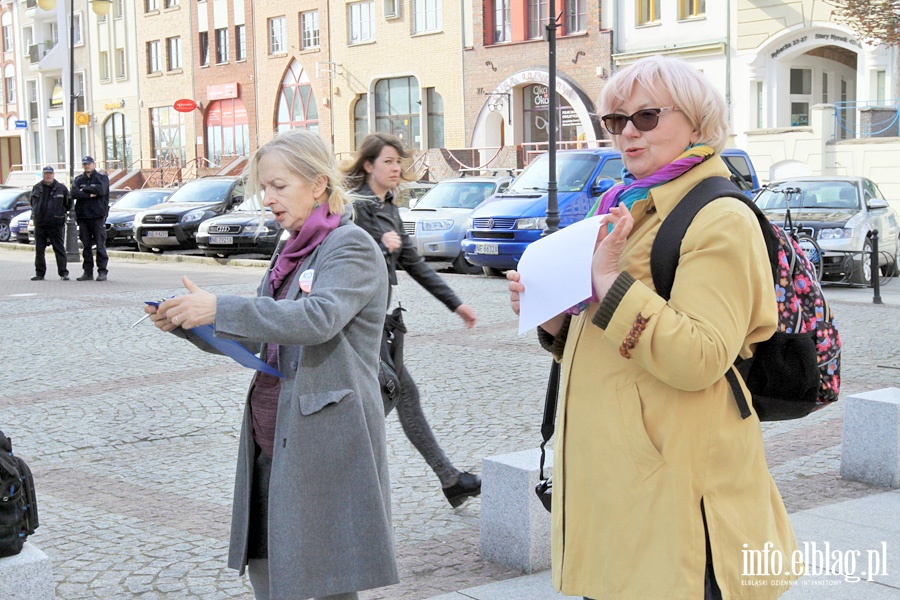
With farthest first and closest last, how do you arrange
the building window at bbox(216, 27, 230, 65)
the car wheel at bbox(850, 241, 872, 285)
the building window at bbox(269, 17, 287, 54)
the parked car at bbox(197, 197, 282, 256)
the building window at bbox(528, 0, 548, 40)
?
the building window at bbox(216, 27, 230, 65), the building window at bbox(269, 17, 287, 54), the building window at bbox(528, 0, 548, 40), the parked car at bbox(197, 197, 282, 256), the car wheel at bbox(850, 241, 872, 285)

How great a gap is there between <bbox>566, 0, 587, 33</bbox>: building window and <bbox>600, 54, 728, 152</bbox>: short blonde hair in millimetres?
32051

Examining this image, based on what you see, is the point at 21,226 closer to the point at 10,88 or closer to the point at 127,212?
the point at 127,212

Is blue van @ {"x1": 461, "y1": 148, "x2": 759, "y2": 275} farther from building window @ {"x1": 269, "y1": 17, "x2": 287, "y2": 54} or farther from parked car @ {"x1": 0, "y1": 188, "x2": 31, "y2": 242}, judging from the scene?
building window @ {"x1": 269, "y1": 17, "x2": 287, "y2": 54}

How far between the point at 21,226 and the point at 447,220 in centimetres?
1495

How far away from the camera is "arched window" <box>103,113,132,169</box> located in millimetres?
55031

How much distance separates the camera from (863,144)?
2598cm

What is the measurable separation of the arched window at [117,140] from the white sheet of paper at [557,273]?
54522 mm

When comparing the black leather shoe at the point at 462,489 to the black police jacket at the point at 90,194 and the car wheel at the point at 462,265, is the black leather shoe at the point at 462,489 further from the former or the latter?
the black police jacket at the point at 90,194

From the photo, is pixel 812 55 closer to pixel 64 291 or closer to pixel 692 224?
pixel 64 291

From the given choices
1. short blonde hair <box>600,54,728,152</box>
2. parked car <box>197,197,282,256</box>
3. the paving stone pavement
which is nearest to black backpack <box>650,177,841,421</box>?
short blonde hair <box>600,54,728,152</box>

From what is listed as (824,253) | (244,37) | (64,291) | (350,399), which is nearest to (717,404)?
(350,399)

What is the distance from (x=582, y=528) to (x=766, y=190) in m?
15.5

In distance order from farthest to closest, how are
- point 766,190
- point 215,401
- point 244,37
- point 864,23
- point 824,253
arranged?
1. point 244,37
2. point 864,23
3. point 766,190
4. point 824,253
5. point 215,401

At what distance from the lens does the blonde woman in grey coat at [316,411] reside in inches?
124
